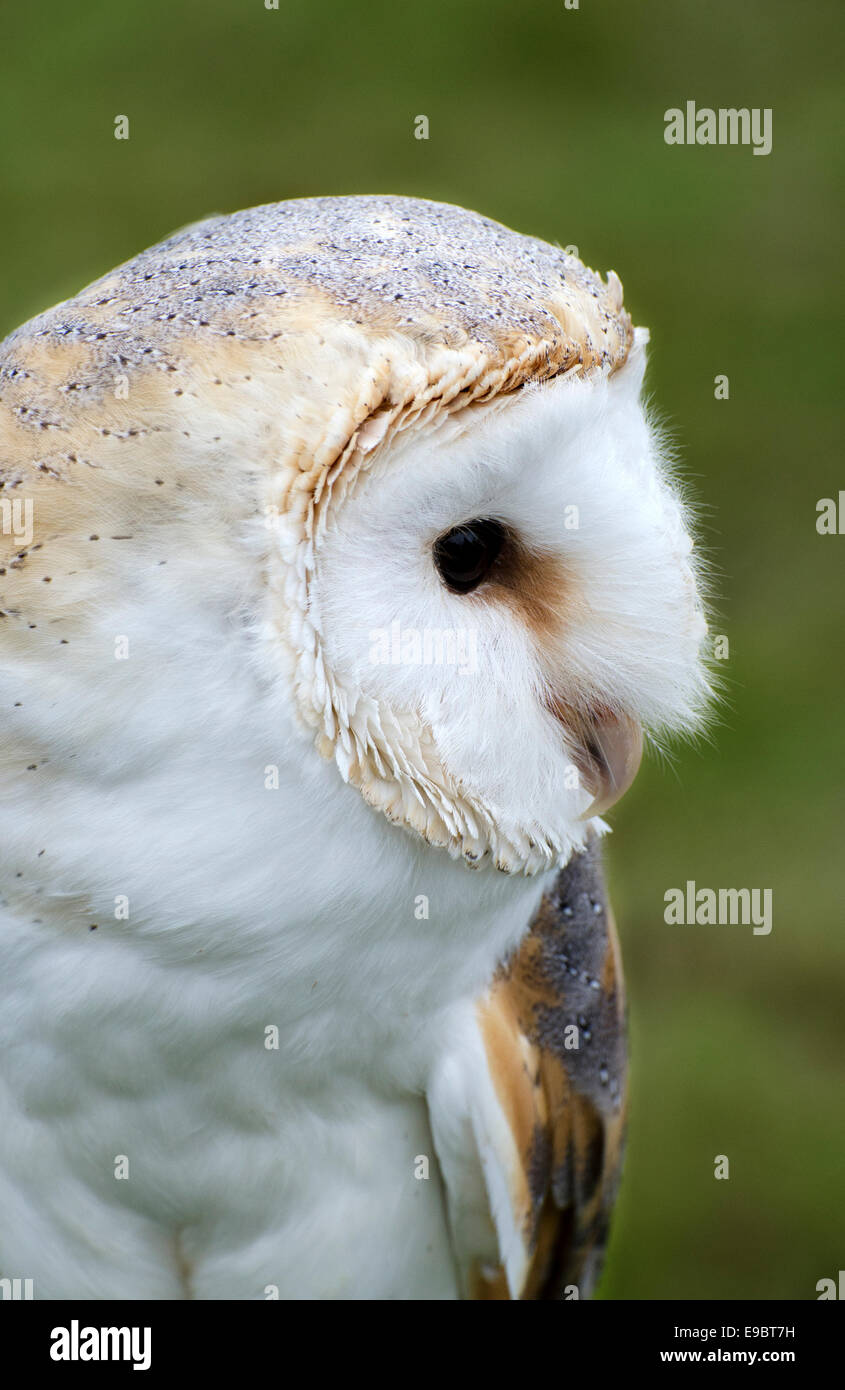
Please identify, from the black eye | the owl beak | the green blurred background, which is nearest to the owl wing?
the owl beak

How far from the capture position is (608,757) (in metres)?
1.17

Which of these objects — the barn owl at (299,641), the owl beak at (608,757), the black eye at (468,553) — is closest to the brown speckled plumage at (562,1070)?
the barn owl at (299,641)

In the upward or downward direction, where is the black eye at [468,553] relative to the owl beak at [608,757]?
upward

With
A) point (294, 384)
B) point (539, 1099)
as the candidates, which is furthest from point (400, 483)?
point (539, 1099)

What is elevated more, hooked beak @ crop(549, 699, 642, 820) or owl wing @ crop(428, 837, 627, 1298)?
hooked beak @ crop(549, 699, 642, 820)

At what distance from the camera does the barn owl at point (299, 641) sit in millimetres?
994

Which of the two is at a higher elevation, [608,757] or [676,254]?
[676,254]

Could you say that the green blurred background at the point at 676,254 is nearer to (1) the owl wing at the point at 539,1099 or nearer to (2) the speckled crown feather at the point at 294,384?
(1) the owl wing at the point at 539,1099

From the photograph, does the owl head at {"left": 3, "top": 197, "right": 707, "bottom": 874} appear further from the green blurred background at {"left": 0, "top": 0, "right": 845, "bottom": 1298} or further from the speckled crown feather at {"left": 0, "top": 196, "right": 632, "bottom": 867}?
the green blurred background at {"left": 0, "top": 0, "right": 845, "bottom": 1298}

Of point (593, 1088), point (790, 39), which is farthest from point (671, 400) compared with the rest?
point (593, 1088)

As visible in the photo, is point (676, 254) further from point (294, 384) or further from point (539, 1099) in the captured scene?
point (294, 384)

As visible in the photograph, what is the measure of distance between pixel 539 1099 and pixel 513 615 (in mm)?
645

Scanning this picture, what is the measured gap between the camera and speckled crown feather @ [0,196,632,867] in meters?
0.98

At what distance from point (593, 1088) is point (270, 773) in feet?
2.34
